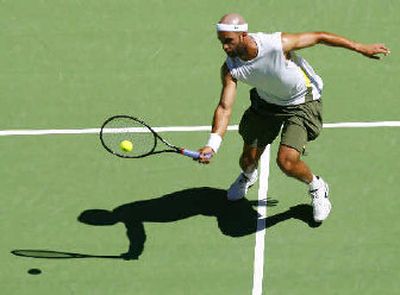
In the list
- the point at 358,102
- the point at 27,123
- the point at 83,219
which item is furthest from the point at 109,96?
the point at 358,102

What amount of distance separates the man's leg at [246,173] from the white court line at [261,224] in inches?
6.3

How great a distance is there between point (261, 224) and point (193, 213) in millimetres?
723

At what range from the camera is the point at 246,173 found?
462 inches

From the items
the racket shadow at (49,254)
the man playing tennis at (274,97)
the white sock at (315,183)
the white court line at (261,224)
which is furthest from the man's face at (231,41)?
the racket shadow at (49,254)

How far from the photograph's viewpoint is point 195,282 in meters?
11.0

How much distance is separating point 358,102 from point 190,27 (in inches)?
94.1

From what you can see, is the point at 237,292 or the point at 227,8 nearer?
the point at 237,292

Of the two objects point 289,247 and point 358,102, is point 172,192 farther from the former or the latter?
point 358,102

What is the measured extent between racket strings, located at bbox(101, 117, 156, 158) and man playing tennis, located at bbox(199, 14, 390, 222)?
99 centimetres

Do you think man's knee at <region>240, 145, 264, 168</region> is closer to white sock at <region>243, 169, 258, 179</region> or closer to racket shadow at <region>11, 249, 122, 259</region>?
white sock at <region>243, 169, 258, 179</region>

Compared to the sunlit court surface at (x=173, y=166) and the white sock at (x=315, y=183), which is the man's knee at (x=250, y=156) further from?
the white sock at (x=315, y=183)

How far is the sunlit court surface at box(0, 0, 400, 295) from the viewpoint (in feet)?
36.3

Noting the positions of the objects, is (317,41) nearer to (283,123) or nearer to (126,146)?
(283,123)

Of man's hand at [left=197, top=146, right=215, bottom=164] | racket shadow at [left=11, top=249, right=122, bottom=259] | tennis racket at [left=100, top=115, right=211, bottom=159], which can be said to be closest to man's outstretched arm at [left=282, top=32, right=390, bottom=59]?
man's hand at [left=197, top=146, right=215, bottom=164]
